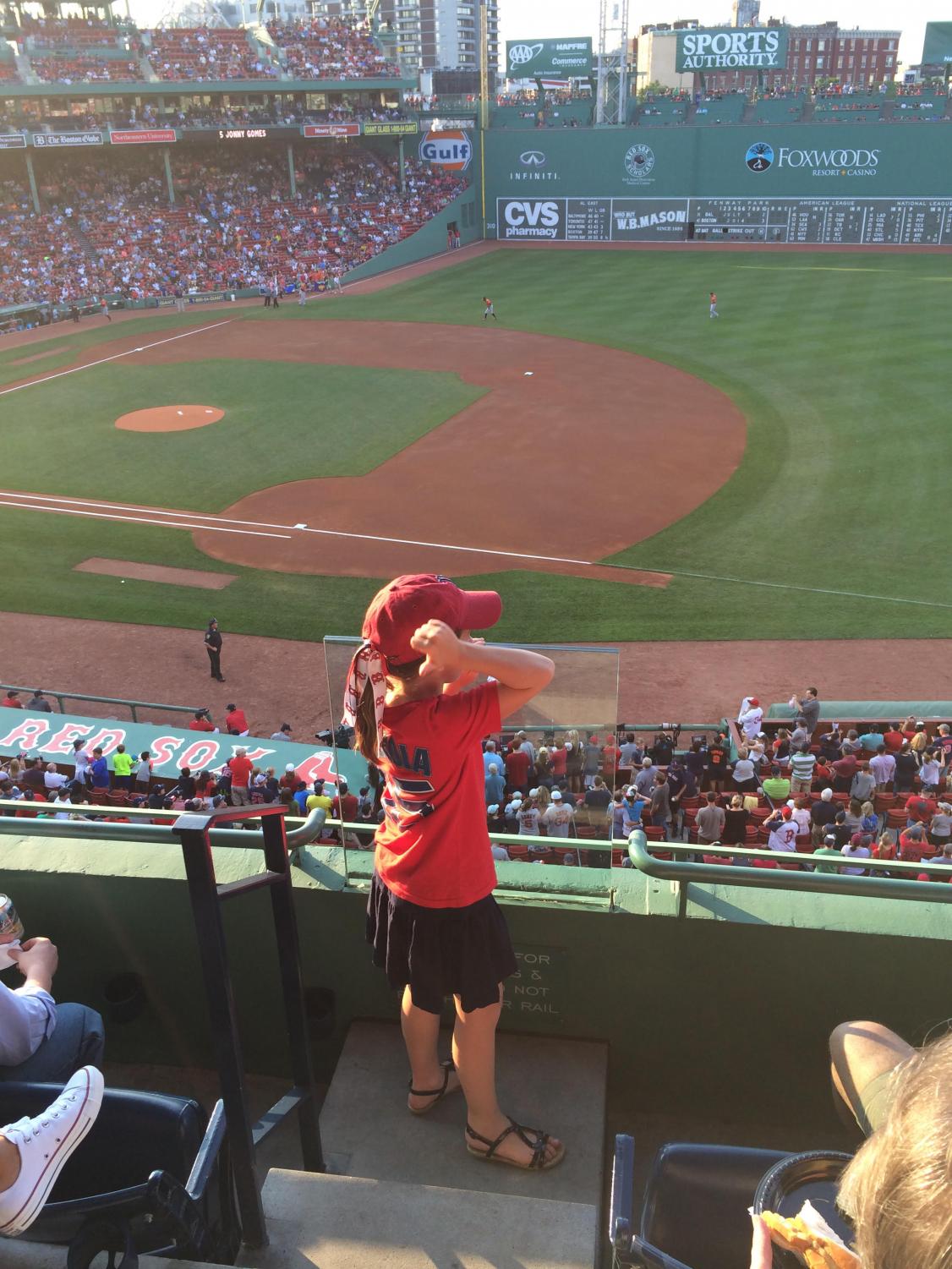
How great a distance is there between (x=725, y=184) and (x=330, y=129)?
18.7 metres

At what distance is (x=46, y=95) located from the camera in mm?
43719

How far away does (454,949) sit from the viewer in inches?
129

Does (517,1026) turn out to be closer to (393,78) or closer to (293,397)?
(293,397)

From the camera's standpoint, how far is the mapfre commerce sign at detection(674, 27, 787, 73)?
4962cm

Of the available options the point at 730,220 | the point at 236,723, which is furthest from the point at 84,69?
the point at 236,723

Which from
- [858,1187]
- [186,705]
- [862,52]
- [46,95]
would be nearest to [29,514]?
[186,705]

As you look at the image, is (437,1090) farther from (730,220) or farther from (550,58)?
(550,58)

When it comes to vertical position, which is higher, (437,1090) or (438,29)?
(438,29)

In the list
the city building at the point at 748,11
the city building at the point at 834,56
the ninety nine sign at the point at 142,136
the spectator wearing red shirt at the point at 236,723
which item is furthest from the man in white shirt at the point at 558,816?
the city building at the point at 748,11

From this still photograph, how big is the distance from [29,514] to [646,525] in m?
12.5

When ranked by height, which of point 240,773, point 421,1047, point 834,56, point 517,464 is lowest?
point 240,773

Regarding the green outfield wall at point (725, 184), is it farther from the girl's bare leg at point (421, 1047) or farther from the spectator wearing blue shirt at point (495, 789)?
the girl's bare leg at point (421, 1047)

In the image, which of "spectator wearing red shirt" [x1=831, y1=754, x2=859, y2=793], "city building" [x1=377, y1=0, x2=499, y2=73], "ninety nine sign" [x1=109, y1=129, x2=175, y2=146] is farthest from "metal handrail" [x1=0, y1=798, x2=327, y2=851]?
"city building" [x1=377, y1=0, x2=499, y2=73]

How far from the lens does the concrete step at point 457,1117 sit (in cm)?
347
